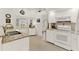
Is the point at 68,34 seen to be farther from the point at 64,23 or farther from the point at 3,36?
the point at 3,36

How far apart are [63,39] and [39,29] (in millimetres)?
431

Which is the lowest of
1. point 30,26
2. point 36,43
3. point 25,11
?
point 36,43

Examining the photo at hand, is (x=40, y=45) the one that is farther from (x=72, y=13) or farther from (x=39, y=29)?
(x=72, y=13)

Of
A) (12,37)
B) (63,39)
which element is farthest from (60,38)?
(12,37)

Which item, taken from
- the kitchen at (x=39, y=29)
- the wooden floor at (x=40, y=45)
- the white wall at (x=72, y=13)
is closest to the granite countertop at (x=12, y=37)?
the kitchen at (x=39, y=29)

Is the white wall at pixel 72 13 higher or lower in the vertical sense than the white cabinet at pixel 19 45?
higher

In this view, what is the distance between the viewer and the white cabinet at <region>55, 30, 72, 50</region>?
1.79 metres

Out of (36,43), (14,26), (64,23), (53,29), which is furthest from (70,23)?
(14,26)

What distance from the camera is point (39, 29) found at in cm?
184

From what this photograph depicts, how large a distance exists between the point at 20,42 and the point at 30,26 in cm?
31

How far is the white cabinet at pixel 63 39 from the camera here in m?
1.79

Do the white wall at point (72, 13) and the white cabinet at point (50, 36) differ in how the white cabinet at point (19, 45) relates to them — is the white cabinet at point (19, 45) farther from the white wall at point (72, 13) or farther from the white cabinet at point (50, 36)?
the white wall at point (72, 13)

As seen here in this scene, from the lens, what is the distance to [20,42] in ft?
6.06
